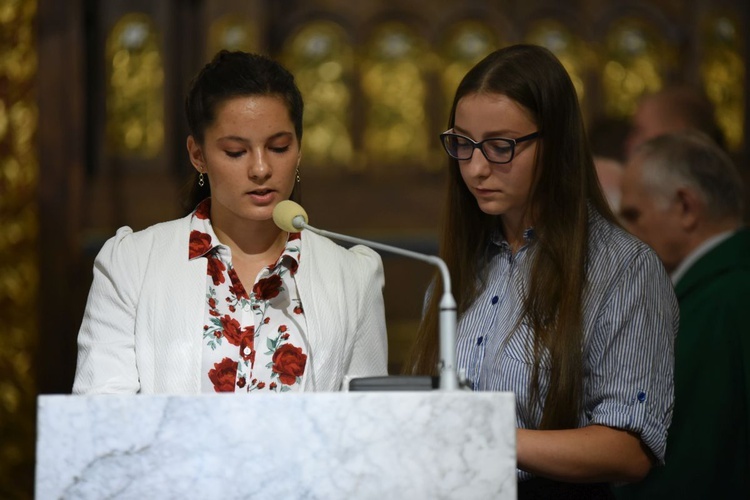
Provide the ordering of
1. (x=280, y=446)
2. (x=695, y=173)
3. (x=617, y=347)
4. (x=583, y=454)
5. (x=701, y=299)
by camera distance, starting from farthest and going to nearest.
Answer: (x=695, y=173) < (x=701, y=299) < (x=617, y=347) < (x=583, y=454) < (x=280, y=446)

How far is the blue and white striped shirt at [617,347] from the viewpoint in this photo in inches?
97.7

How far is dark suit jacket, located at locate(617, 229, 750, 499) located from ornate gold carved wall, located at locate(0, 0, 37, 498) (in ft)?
8.08

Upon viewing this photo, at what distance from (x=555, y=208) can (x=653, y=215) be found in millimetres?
1551

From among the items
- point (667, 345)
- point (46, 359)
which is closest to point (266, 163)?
point (667, 345)

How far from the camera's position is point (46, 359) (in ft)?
16.3

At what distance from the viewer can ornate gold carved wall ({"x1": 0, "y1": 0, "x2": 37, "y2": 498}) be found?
194 inches

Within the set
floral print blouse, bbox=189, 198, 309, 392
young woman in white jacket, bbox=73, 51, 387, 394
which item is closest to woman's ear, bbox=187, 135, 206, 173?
young woman in white jacket, bbox=73, 51, 387, 394

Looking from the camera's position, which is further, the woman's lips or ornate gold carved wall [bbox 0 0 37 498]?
ornate gold carved wall [bbox 0 0 37 498]

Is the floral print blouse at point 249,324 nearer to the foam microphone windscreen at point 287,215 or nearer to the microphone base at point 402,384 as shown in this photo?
the foam microphone windscreen at point 287,215

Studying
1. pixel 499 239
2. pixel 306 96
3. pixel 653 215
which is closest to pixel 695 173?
pixel 653 215

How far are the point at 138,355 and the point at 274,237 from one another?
0.43 m

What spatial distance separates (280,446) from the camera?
6.81ft

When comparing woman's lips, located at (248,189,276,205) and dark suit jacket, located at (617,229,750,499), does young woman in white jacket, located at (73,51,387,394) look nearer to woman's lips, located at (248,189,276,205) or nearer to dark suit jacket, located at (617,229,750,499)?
woman's lips, located at (248,189,276,205)

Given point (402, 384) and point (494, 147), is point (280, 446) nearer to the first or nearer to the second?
point (402, 384)
